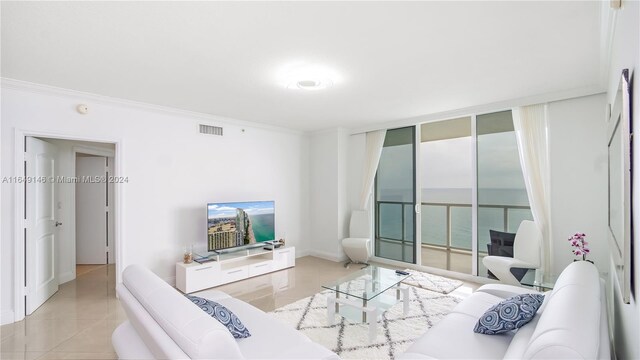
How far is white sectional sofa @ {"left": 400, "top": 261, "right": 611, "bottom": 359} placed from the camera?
113 centimetres

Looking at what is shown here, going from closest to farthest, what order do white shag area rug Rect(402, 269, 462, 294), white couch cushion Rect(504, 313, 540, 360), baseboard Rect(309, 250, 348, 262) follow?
white couch cushion Rect(504, 313, 540, 360)
white shag area rug Rect(402, 269, 462, 294)
baseboard Rect(309, 250, 348, 262)

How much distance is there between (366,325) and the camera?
2.90m

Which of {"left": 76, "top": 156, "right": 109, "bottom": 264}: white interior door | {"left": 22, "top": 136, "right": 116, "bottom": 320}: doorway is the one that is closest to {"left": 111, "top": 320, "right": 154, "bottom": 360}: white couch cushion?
{"left": 22, "top": 136, "right": 116, "bottom": 320}: doorway

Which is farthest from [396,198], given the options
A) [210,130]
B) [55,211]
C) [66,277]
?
[66,277]

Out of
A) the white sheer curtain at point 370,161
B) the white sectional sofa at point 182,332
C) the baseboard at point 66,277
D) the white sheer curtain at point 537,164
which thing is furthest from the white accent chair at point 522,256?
the baseboard at point 66,277

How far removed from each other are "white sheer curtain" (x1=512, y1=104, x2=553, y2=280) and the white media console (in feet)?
11.9

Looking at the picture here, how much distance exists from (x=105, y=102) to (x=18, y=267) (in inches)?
79.8

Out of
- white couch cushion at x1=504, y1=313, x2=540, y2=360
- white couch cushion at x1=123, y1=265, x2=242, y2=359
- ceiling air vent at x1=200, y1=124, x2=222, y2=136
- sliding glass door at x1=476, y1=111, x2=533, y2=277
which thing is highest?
ceiling air vent at x1=200, y1=124, x2=222, y2=136

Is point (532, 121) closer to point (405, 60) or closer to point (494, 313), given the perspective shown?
point (405, 60)

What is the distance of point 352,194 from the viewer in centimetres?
580

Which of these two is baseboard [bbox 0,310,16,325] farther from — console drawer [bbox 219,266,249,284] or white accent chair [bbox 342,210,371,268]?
white accent chair [bbox 342,210,371,268]

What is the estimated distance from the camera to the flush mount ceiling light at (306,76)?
108 inches

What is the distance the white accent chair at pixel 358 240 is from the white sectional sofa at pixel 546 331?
8.54 ft

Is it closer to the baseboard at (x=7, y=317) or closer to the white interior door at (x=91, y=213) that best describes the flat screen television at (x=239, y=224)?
the baseboard at (x=7, y=317)
